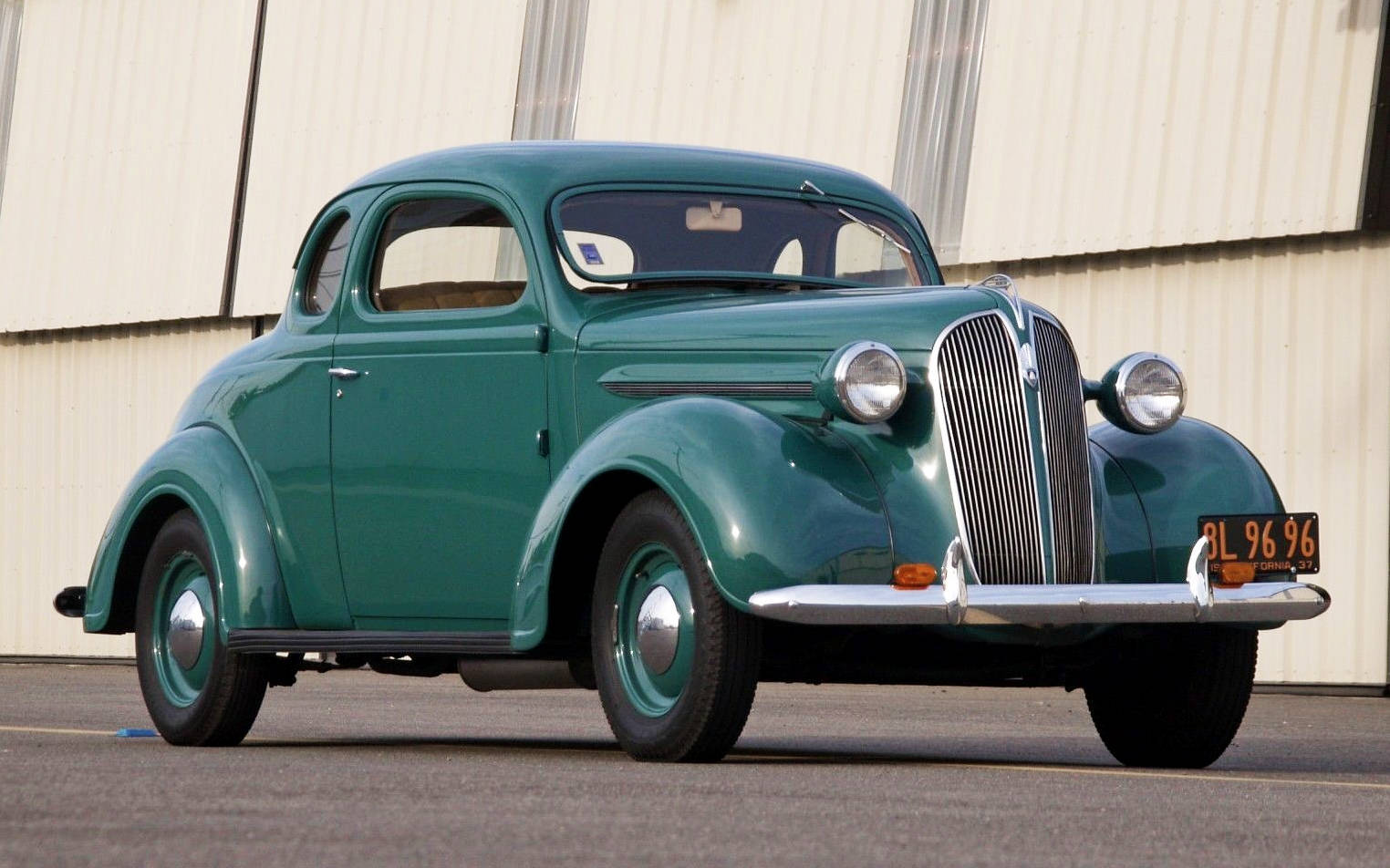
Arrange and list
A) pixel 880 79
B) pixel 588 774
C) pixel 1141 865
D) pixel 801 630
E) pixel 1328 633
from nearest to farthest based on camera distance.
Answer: pixel 1141 865, pixel 588 774, pixel 801 630, pixel 1328 633, pixel 880 79

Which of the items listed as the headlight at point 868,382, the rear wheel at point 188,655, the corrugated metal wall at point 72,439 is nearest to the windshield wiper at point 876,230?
the headlight at point 868,382

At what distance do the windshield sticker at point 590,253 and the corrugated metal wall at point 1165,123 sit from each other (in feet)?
25.3

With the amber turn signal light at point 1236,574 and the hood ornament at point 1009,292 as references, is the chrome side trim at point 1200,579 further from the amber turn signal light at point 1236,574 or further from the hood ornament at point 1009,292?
the hood ornament at point 1009,292

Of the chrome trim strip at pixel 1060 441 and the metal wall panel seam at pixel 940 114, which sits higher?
the metal wall panel seam at pixel 940 114

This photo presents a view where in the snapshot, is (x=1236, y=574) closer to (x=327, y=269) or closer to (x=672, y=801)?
(x=672, y=801)

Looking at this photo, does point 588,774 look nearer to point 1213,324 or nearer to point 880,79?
point 1213,324

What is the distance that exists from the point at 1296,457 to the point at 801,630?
341 inches

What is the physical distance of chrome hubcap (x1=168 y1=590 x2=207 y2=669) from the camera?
9.16 metres

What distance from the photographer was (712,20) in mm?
18984

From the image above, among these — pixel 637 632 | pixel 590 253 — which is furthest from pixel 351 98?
pixel 637 632

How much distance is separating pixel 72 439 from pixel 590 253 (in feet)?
52.7


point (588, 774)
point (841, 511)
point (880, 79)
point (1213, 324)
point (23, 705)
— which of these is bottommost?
point (23, 705)

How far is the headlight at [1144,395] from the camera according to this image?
8227 mm

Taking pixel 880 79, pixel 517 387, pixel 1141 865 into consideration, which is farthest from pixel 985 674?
pixel 880 79
